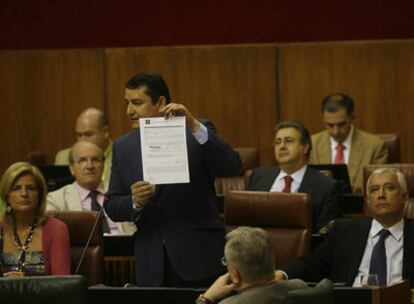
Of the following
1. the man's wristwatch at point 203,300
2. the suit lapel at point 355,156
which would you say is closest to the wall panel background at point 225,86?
the suit lapel at point 355,156

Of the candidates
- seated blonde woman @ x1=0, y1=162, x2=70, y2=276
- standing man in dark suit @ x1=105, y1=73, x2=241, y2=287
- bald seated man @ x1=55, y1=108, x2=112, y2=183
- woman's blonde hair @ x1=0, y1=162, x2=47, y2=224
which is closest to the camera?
standing man in dark suit @ x1=105, y1=73, x2=241, y2=287

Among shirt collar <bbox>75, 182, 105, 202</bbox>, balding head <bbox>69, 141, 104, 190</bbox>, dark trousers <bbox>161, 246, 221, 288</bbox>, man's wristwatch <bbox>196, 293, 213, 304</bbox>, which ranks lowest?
man's wristwatch <bbox>196, 293, 213, 304</bbox>

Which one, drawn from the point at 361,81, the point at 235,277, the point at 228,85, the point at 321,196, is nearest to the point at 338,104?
the point at 361,81

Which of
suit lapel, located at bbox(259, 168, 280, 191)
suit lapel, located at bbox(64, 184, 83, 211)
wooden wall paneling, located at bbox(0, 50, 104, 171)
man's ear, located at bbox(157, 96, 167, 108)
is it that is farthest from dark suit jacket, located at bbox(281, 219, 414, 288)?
wooden wall paneling, located at bbox(0, 50, 104, 171)

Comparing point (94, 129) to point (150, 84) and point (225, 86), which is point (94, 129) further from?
point (150, 84)

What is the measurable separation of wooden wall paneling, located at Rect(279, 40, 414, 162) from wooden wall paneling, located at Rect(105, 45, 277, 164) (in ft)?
0.78

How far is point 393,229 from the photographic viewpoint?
19.1 ft

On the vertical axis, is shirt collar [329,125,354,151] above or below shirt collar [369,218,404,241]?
above

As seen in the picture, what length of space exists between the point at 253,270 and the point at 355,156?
16.3 ft

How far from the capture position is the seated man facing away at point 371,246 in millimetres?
5734

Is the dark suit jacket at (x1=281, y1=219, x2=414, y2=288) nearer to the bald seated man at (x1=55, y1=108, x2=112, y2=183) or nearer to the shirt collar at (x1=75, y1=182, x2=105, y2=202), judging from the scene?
the shirt collar at (x1=75, y1=182, x2=105, y2=202)

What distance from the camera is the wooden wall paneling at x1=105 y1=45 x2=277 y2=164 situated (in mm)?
10375

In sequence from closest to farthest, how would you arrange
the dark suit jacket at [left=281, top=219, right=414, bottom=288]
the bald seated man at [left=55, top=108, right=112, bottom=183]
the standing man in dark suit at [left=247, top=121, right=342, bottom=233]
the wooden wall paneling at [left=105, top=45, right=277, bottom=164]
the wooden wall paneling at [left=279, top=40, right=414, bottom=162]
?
the dark suit jacket at [left=281, top=219, right=414, bottom=288] < the standing man in dark suit at [left=247, top=121, right=342, bottom=233] < the bald seated man at [left=55, top=108, right=112, bottom=183] < the wooden wall paneling at [left=279, top=40, right=414, bottom=162] < the wooden wall paneling at [left=105, top=45, right=277, bottom=164]

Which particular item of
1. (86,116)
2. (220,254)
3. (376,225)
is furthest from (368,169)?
(86,116)
